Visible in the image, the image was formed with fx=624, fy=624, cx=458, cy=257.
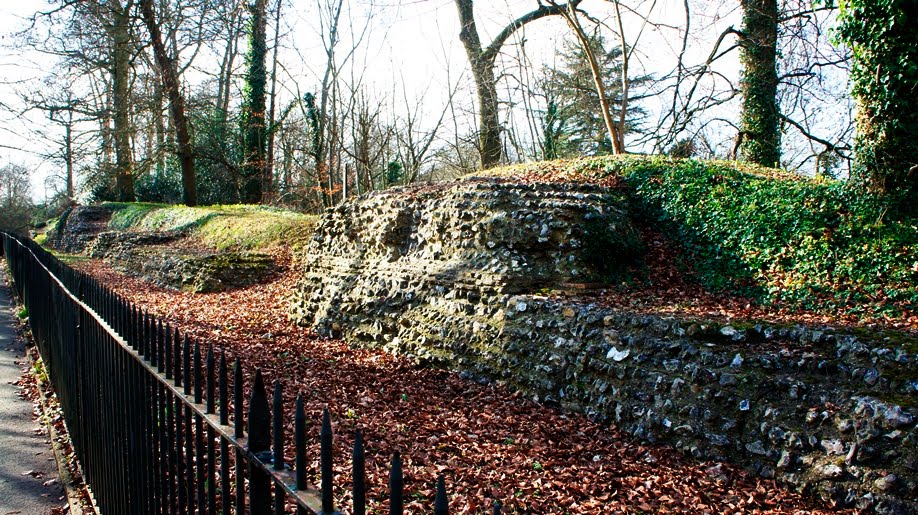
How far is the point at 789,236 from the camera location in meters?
9.25

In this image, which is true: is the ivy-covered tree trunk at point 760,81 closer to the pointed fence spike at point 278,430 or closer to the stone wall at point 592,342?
the stone wall at point 592,342

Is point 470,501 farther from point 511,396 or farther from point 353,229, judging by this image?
point 353,229

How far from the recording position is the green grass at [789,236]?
8.23 metres

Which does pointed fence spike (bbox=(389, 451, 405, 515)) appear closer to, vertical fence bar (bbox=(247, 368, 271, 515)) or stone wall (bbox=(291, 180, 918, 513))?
vertical fence bar (bbox=(247, 368, 271, 515))

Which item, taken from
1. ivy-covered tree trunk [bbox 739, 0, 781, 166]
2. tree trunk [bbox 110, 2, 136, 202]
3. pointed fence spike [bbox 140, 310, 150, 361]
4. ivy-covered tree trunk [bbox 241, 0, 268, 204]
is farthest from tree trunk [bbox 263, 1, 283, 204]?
pointed fence spike [bbox 140, 310, 150, 361]

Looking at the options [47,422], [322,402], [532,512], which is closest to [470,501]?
[532,512]

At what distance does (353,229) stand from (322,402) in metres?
5.74

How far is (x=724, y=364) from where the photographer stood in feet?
20.1

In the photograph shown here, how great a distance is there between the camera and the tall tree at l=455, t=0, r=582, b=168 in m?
20.4

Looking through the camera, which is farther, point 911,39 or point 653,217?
point 653,217

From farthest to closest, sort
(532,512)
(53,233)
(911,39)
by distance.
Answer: (53,233) < (911,39) < (532,512)

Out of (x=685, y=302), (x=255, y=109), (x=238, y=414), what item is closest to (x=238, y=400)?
(x=238, y=414)

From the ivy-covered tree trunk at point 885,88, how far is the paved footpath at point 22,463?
33.7ft

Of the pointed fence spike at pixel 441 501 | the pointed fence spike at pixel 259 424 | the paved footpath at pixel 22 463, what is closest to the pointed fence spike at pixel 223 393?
the pointed fence spike at pixel 259 424
